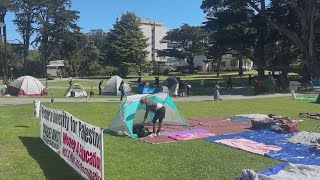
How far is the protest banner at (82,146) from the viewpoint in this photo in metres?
7.82

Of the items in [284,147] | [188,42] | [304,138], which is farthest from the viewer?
[188,42]

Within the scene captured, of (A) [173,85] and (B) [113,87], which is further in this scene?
(B) [113,87]

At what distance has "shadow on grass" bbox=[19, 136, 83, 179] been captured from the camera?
10068 mm

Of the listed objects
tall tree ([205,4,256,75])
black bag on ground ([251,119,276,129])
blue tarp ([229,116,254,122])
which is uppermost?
tall tree ([205,4,256,75])

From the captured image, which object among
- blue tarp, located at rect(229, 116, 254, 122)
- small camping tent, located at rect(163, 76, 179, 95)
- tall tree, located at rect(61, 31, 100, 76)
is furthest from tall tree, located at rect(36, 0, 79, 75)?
blue tarp, located at rect(229, 116, 254, 122)

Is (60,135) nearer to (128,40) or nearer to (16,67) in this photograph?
(128,40)

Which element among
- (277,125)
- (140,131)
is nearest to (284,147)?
(277,125)

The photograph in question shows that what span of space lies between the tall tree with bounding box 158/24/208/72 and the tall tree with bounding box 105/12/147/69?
9.01m

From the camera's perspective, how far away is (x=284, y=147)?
1285 cm

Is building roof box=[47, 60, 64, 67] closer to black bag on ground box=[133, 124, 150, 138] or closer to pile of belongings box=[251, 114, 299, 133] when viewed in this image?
black bag on ground box=[133, 124, 150, 138]

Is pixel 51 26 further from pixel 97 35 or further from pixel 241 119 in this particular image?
pixel 241 119

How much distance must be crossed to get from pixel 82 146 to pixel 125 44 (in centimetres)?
8275

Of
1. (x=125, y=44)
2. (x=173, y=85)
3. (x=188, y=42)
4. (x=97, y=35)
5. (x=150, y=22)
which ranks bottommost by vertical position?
(x=173, y=85)

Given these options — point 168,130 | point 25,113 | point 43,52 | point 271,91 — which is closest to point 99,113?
point 25,113
